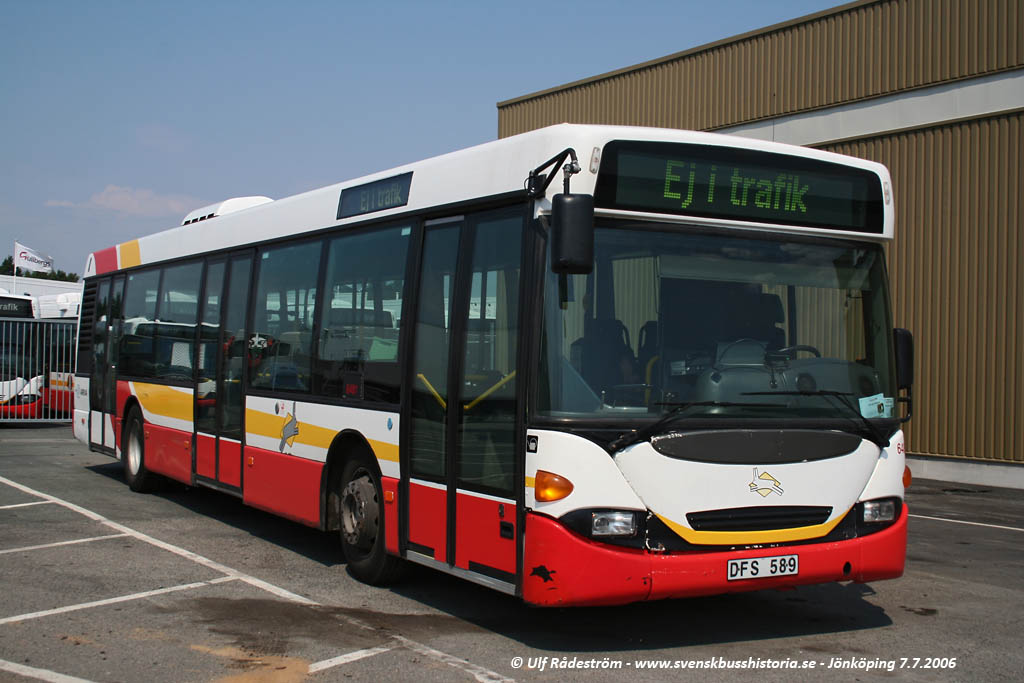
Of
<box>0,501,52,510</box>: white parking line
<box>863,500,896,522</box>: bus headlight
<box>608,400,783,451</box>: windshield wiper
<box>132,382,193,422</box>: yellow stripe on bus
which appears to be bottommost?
<box>0,501,52,510</box>: white parking line

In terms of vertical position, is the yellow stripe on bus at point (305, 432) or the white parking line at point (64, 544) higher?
the yellow stripe on bus at point (305, 432)

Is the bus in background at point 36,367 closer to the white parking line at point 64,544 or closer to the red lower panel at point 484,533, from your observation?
the white parking line at point 64,544

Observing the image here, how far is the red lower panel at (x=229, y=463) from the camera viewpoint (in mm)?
9938

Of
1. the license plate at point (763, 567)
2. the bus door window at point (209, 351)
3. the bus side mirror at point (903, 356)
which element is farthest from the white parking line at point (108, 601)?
the bus side mirror at point (903, 356)

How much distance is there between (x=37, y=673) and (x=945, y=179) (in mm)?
15977

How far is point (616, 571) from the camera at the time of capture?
559 centimetres

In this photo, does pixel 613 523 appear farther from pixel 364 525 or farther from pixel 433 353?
pixel 364 525

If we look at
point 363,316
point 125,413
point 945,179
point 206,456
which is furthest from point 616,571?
point 945,179

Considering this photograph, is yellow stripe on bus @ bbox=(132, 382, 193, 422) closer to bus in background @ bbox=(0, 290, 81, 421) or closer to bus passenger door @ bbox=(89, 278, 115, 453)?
bus passenger door @ bbox=(89, 278, 115, 453)

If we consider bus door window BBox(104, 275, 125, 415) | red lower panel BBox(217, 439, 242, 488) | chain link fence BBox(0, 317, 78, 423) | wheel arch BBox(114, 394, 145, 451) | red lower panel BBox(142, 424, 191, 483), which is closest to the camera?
red lower panel BBox(217, 439, 242, 488)

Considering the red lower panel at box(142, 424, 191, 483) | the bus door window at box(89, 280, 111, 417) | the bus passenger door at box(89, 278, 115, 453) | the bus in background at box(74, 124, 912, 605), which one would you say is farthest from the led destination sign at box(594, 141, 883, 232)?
the bus door window at box(89, 280, 111, 417)

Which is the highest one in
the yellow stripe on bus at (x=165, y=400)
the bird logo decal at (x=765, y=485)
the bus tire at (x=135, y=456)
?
the yellow stripe on bus at (x=165, y=400)

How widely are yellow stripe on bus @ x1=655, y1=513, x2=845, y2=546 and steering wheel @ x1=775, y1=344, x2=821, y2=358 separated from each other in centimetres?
99

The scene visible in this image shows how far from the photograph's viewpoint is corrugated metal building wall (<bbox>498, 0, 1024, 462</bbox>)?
16.4m
